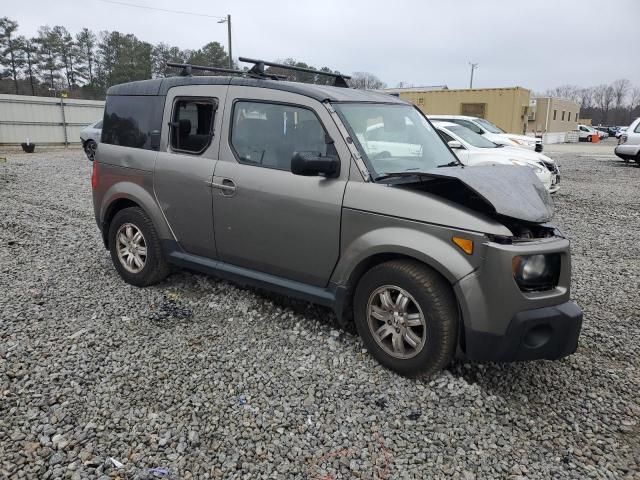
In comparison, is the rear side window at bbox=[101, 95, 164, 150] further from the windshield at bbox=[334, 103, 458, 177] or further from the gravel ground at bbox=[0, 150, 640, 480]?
the windshield at bbox=[334, 103, 458, 177]

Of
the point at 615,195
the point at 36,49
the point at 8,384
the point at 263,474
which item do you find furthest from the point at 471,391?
the point at 36,49

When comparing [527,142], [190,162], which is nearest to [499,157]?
[527,142]

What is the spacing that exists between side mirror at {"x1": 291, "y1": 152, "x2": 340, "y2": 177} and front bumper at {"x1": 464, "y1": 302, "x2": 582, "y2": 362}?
1412 mm

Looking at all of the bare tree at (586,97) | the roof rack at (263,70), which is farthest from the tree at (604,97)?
the roof rack at (263,70)

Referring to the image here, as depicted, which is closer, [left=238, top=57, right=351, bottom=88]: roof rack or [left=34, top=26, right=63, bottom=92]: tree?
[left=238, top=57, right=351, bottom=88]: roof rack

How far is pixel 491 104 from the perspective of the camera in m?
28.0

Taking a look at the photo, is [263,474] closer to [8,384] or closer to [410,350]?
[410,350]

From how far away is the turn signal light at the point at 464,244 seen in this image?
2.96m

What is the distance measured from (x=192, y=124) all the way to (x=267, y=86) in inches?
33.8

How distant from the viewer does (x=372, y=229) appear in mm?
3338

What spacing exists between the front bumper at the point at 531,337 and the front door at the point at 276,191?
1149mm

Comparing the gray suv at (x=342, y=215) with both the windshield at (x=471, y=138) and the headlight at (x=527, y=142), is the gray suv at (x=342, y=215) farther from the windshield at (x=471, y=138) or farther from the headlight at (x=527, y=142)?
the headlight at (x=527, y=142)

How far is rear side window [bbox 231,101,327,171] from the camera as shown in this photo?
372 centimetres

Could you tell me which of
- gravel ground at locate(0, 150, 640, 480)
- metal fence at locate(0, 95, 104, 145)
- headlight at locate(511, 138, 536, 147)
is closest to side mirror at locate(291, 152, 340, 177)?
gravel ground at locate(0, 150, 640, 480)
